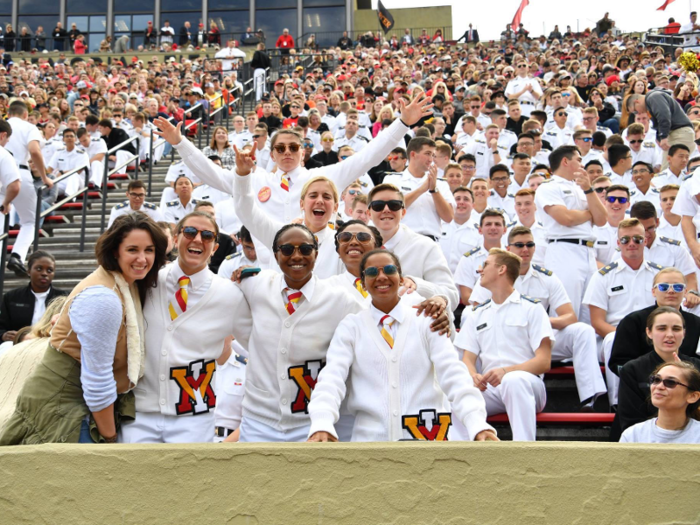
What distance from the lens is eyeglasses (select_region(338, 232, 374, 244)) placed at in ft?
13.4

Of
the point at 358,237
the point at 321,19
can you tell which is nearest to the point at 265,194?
the point at 358,237

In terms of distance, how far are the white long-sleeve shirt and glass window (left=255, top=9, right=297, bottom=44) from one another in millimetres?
34298

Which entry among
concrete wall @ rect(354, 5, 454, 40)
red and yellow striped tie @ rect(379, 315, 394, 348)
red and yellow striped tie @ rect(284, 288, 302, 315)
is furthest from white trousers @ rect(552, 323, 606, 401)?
concrete wall @ rect(354, 5, 454, 40)

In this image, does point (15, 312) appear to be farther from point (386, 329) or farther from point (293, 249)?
point (386, 329)

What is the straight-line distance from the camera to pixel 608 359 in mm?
5793

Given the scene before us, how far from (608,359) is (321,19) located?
107ft

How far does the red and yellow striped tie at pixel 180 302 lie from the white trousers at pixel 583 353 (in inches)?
140

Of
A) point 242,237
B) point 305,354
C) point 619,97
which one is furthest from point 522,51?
point 305,354

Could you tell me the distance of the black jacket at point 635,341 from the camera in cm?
545

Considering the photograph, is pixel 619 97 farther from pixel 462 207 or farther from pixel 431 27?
pixel 431 27

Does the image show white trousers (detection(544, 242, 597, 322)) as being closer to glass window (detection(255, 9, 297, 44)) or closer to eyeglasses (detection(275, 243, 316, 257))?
eyeglasses (detection(275, 243, 316, 257))

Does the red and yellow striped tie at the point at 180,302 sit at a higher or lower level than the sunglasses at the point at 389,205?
lower

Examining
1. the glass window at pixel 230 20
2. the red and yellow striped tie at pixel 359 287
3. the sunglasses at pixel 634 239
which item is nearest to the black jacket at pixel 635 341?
the sunglasses at pixel 634 239

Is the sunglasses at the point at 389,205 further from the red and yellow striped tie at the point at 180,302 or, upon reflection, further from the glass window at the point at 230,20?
the glass window at the point at 230,20
